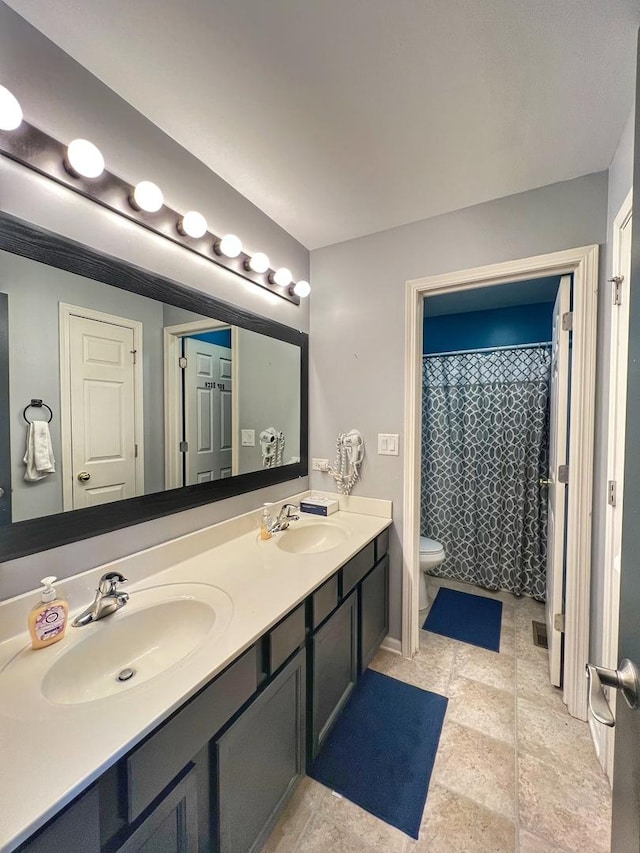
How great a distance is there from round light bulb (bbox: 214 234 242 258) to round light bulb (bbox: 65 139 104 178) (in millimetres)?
505

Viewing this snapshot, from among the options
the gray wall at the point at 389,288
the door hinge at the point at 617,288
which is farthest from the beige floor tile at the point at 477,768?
the door hinge at the point at 617,288

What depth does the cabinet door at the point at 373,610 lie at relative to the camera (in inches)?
63.1

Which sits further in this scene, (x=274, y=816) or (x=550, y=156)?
(x=550, y=156)

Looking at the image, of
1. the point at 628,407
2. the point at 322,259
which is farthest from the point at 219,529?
the point at 322,259

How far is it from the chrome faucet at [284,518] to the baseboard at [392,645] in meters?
0.88

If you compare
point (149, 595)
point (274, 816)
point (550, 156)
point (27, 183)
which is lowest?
point (274, 816)

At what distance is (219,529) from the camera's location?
149cm

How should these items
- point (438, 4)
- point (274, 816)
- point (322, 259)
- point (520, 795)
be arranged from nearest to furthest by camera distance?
point (438, 4), point (274, 816), point (520, 795), point (322, 259)

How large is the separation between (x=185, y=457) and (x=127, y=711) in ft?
2.82

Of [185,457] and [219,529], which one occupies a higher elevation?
[185,457]

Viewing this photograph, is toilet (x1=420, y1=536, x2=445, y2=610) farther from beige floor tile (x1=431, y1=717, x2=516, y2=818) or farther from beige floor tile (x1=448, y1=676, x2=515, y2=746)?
beige floor tile (x1=431, y1=717, x2=516, y2=818)

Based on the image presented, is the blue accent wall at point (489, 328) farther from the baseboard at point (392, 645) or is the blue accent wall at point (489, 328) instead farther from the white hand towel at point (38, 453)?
the white hand towel at point (38, 453)

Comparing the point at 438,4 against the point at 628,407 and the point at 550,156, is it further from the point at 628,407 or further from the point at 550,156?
the point at 628,407

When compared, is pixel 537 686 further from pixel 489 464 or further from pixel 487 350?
pixel 487 350
